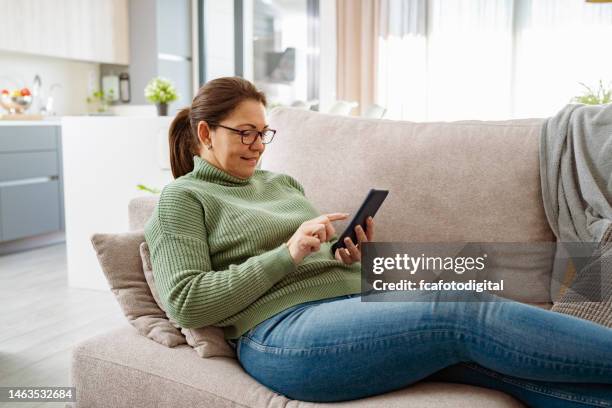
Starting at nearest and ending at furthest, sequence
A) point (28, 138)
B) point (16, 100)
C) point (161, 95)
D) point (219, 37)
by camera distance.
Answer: point (161, 95) → point (28, 138) → point (16, 100) → point (219, 37)

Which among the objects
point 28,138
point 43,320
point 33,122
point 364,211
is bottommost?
point 43,320

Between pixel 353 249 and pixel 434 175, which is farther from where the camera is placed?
pixel 434 175

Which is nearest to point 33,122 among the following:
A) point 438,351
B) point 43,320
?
point 43,320

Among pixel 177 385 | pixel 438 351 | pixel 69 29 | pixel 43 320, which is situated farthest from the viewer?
pixel 69 29

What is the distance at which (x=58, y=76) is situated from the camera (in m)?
5.38

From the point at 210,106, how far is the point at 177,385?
63 centimetres

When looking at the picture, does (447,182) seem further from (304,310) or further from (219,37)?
(219,37)

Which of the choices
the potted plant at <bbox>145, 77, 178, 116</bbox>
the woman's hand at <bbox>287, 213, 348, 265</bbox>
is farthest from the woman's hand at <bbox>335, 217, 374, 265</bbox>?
the potted plant at <bbox>145, 77, 178, 116</bbox>

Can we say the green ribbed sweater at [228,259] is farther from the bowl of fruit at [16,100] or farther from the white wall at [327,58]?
the white wall at [327,58]

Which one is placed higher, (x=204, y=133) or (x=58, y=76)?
(x=58, y=76)

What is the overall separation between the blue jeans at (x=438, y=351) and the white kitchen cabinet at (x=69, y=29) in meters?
4.07

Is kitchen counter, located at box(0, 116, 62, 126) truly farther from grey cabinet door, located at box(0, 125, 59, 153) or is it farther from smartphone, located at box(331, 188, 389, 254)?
smartphone, located at box(331, 188, 389, 254)

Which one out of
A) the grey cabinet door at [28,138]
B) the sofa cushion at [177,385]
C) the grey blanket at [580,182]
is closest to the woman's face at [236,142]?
the sofa cushion at [177,385]

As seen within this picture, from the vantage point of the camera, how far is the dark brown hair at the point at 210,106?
61.1 inches
